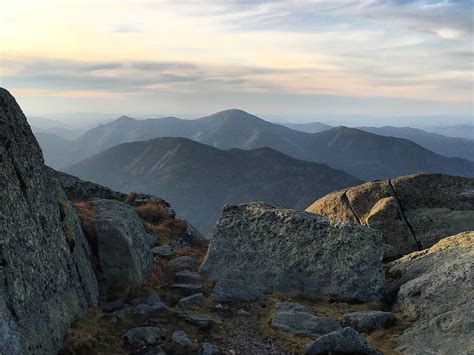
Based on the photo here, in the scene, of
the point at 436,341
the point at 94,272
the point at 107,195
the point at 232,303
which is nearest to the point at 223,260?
the point at 232,303

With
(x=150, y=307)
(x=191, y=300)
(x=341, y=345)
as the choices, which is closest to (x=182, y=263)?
(x=191, y=300)

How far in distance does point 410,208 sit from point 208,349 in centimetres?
2133

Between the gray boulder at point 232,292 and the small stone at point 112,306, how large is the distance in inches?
160

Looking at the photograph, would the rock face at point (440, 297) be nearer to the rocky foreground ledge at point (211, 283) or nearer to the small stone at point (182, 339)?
the rocky foreground ledge at point (211, 283)

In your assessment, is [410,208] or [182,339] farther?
[410,208]

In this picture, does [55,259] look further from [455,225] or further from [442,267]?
[455,225]

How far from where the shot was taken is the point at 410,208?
2927 centimetres

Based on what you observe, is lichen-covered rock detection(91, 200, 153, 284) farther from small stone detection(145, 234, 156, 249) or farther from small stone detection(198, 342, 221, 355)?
small stone detection(198, 342, 221, 355)

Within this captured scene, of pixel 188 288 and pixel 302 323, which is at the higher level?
pixel 188 288

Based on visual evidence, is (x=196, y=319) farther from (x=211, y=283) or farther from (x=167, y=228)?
(x=167, y=228)

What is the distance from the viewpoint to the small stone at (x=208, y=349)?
12719 mm

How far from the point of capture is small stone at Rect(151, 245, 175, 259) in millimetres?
22969

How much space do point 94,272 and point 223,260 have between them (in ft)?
21.8

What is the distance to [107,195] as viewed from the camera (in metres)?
33.3
